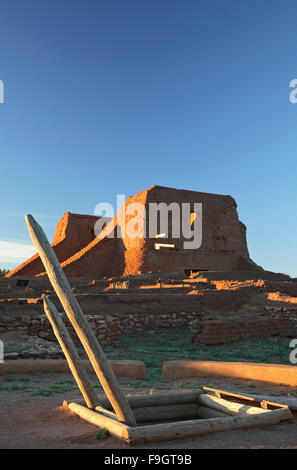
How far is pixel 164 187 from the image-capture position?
30.6 m

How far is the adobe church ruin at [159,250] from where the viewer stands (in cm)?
2883

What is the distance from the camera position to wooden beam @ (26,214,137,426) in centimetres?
328

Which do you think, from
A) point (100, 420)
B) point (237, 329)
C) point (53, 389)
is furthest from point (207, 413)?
point (237, 329)

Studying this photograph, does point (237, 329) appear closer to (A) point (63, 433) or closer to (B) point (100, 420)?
(B) point (100, 420)

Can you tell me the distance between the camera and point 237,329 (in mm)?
10555

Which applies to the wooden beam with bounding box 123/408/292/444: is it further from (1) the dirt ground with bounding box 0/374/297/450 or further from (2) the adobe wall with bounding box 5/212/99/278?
(2) the adobe wall with bounding box 5/212/99/278

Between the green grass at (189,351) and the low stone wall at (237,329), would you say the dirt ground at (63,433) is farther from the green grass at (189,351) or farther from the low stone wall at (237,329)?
the low stone wall at (237,329)

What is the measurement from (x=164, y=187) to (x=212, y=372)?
975 inches

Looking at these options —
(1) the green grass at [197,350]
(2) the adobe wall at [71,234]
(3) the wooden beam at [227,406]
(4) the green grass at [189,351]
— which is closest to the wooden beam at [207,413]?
(3) the wooden beam at [227,406]

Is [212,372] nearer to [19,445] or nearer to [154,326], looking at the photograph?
[19,445]

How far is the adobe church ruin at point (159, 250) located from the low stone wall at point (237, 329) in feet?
55.0

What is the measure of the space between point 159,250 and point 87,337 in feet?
84.5

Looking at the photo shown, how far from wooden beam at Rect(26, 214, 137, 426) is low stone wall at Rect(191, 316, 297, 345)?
7.09m

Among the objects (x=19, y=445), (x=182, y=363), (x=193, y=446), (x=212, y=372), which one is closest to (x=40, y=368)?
(x=182, y=363)
